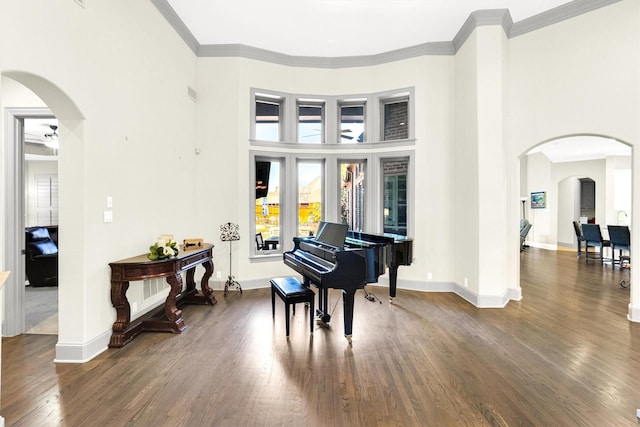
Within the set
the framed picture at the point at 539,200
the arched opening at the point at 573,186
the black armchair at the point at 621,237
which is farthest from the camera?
the framed picture at the point at 539,200

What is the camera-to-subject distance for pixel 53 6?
8.82 feet

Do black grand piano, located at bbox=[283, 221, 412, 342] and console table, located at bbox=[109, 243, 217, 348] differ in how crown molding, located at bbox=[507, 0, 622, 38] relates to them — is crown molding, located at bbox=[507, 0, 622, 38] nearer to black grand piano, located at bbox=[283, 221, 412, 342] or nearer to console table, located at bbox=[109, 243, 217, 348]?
black grand piano, located at bbox=[283, 221, 412, 342]

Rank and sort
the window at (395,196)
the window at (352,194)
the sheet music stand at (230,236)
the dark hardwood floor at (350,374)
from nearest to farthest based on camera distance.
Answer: the dark hardwood floor at (350,374) < the sheet music stand at (230,236) < the window at (395,196) < the window at (352,194)

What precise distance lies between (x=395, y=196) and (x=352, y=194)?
84 cm

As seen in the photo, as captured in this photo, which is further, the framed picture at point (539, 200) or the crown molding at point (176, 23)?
the framed picture at point (539, 200)

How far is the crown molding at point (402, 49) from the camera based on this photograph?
4570 mm

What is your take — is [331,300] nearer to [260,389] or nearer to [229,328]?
[229,328]

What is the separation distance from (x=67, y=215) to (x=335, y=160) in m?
4.25

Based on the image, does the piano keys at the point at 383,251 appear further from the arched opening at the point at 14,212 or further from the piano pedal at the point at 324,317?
the arched opening at the point at 14,212

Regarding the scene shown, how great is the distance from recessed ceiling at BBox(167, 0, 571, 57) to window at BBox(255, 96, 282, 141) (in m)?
0.91

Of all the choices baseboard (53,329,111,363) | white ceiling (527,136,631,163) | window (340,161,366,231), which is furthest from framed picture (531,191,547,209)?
baseboard (53,329,111,363)

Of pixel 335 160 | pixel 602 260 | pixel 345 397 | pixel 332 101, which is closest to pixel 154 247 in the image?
pixel 345 397

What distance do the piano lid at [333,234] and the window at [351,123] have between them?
2.65m

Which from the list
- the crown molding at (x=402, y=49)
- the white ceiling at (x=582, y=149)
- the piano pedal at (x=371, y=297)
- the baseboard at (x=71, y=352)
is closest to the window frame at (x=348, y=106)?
the crown molding at (x=402, y=49)
